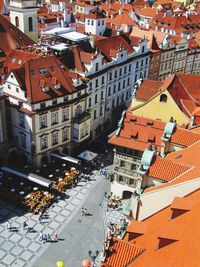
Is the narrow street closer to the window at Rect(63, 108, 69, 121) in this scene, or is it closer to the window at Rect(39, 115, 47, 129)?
the window at Rect(39, 115, 47, 129)

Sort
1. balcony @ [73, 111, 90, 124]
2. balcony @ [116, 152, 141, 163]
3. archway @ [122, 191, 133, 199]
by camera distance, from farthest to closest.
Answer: balcony @ [73, 111, 90, 124] → archway @ [122, 191, 133, 199] → balcony @ [116, 152, 141, 163]

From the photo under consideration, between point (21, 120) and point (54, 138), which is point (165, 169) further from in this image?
point (21, 120)

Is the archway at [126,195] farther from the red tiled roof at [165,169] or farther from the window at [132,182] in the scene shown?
the red tiled roof at [165,169]

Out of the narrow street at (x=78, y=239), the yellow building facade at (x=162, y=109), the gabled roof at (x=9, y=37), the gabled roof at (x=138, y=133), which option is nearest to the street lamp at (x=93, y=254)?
the narrow street at (x=78, y=239)

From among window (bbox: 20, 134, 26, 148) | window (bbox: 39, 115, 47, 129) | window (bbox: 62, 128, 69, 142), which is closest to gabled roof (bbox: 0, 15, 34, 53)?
window (bbox: 39, 115, 47, 129)

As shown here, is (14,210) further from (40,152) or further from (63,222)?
(40,152)

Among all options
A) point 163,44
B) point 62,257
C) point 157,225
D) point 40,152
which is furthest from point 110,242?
point 163,44

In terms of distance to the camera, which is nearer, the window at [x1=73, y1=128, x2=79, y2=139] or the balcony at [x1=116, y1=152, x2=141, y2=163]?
the balcony at [x1=116, y1=152, x2=141, y2=163]

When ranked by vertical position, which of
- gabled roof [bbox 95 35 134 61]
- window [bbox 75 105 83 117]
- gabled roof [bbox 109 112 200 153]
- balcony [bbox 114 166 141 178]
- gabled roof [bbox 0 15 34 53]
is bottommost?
balcony [bbox 114 166 141 178]
